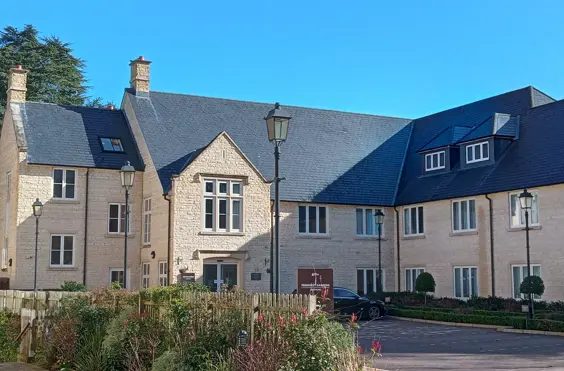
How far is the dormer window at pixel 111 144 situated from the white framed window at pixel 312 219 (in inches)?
385

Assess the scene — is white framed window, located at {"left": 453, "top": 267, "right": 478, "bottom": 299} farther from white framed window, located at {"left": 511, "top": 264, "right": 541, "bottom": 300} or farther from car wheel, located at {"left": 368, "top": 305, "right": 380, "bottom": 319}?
car wheel, located at {"left": 368, "top": 305, "right": 380, "bottom": 319}

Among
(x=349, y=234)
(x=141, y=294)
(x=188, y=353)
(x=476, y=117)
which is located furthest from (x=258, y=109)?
(x=188, y=353)

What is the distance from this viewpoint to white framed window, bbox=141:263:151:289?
37062 mm

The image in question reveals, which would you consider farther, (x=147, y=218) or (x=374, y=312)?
(x=147, y=218)

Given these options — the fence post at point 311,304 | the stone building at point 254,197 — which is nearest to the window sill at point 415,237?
the stone building at point 254,197

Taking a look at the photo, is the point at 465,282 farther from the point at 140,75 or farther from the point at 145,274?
the point at 140,75

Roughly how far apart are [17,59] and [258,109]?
77.5 feet

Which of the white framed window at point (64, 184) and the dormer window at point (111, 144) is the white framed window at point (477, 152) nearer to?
the dormer window at point (111, 144)

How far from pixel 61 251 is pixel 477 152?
20.8 m

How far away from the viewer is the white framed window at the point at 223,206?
3541 centimetres

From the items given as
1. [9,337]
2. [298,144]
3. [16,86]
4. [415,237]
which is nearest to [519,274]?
[415,237]

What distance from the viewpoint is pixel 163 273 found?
116 ft

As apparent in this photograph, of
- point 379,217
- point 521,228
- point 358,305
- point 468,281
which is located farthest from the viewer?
point 379,217

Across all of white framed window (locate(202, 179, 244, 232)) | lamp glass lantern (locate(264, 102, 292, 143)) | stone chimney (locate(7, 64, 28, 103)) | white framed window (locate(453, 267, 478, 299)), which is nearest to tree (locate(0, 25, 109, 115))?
stone chimney (locate(7, 64, 28, 103))
